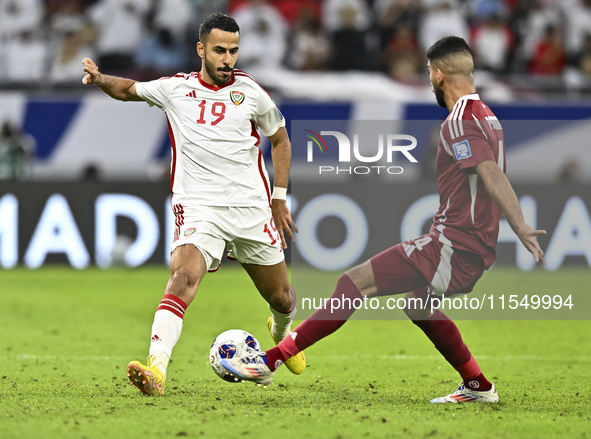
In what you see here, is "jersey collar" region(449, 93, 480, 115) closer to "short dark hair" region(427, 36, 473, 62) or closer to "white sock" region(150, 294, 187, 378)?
"short dark hair" region(427, 36, 473, 62)

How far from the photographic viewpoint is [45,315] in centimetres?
922

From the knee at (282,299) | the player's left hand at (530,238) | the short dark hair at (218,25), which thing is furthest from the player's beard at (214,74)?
the player's left hand at (530,238)

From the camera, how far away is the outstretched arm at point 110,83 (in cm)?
535

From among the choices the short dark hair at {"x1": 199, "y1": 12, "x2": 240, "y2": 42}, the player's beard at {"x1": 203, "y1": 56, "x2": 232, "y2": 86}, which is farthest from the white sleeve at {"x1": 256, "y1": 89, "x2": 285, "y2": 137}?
the short dark hair at {"x1": 199, "y1": 12, "x2": 240, "y2": 42}

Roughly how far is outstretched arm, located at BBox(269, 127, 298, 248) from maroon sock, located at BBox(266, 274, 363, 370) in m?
0.74

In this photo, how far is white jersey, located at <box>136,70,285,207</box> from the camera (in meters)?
5.50

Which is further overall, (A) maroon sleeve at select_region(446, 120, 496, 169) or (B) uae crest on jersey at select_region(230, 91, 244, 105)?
(B) uae crest on jersey at select_region(230, 91, 244, 105)

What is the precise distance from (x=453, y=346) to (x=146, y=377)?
1785mm

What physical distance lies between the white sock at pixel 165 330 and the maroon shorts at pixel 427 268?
116 centimetres

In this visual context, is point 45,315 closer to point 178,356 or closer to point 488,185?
point 178,356

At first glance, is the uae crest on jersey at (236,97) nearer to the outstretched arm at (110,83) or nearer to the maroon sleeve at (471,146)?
the outstretched arm at (110,83)

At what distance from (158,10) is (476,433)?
39.4ft

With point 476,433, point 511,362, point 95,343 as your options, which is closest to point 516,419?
point 476,433

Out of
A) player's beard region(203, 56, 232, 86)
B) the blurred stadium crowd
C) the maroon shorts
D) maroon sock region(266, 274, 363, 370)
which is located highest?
the blurred stadium crowd
